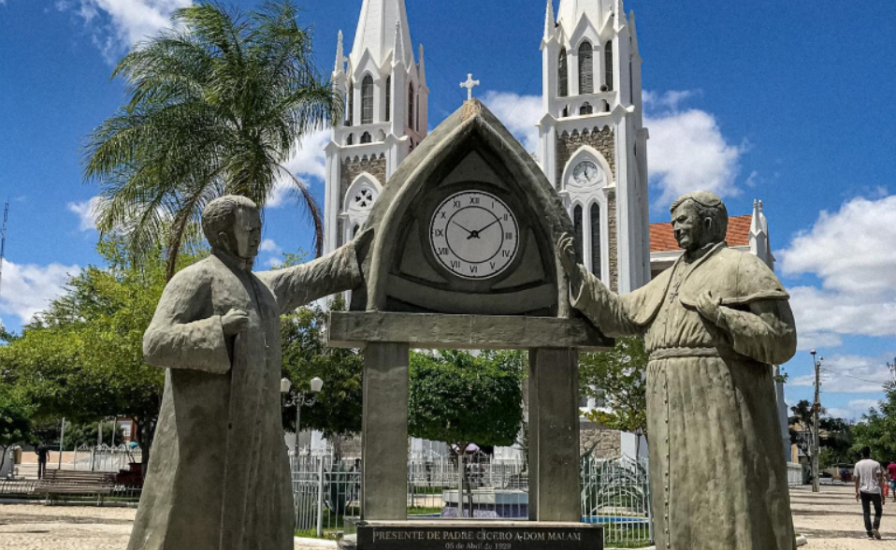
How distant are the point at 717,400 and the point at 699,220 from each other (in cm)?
Answer: 108

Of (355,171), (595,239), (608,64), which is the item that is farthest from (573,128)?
(355,171)

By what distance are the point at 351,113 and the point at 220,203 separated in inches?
2024

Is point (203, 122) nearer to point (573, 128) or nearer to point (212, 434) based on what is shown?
point (212, 434)

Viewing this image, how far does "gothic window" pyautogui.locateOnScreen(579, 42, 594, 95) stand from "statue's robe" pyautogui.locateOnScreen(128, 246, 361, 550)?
152 ft

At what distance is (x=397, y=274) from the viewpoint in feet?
22.9

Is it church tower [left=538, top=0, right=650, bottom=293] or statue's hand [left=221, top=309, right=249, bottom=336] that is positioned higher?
church tower [left=538, top=0, right=650, bottom=293]

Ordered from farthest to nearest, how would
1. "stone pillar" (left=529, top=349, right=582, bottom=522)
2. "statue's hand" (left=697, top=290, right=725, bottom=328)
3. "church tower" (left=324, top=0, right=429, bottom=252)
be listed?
"church tower" (left=324, top=0, right=429, bottom=252), "stone pillar" (left=529, top=349, right=582, bottom=522), "statue's hand" (left=697, top=290, right=725, bottom=328)

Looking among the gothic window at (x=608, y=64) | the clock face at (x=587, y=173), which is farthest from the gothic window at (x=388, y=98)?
the gothic window at (x=608, y=64)

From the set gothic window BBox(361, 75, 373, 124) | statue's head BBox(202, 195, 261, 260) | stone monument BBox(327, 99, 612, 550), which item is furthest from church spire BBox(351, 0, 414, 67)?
statue's head BBox(202, 195, 261, 260)

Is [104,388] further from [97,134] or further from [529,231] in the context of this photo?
[529,231]

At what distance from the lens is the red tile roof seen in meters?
56.1

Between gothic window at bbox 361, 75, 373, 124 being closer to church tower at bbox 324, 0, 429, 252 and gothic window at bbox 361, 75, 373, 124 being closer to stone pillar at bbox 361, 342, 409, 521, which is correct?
church tower at bbox 324, 0, 429, 252

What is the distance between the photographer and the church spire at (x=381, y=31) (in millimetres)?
54375

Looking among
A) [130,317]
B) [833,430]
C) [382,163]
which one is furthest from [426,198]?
[833,430]
